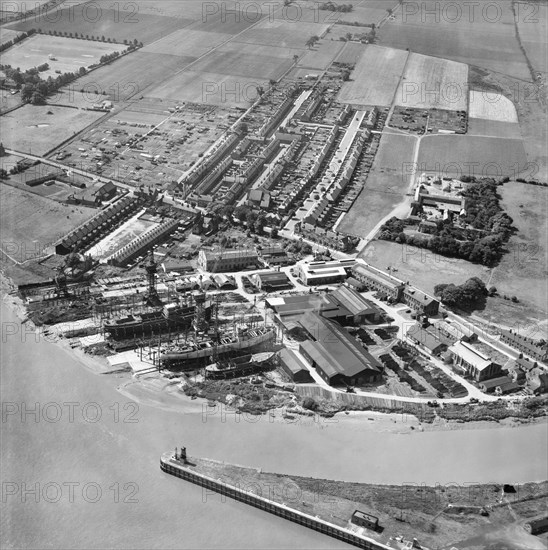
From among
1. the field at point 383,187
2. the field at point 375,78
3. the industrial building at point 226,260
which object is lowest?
the industrial building at point 226,260

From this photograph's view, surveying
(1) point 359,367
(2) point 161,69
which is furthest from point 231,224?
(2) point 161,69

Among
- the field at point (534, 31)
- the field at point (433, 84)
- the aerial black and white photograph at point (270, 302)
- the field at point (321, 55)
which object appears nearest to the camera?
the aerial black and white photograph at point (270, 302)

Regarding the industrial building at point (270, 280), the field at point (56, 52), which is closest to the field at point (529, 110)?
the industrial building at point (270, 280)

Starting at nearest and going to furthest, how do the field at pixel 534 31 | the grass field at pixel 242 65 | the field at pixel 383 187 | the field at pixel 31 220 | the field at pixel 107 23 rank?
the field at pixel 31 220, the field at pixel 383 187, the grass field at pixel 242 65, the field at pixel 534 31, the field at pixel 107 23

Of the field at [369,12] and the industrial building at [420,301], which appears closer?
the industrial building at [420,301]

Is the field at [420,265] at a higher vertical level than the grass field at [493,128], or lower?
lower

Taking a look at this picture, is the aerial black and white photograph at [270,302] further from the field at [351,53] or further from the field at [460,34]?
the field at [460,34]
